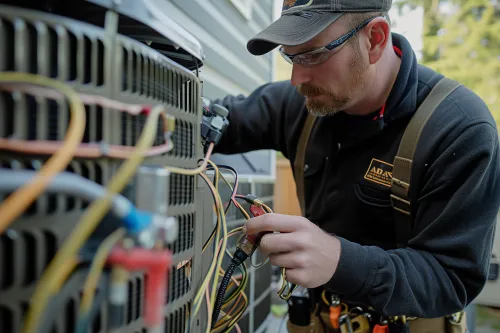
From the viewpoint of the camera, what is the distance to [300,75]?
107 cm

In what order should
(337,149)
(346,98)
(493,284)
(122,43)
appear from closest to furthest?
1. (122,43)
2. (346,98)
3. (337,149)
4. (493,284)

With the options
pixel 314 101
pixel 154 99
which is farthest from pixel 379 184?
pixel 154 99

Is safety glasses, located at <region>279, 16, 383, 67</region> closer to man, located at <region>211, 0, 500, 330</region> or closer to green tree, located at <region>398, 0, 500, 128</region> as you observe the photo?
man, located at <region>211, 0, 500, 330</region>

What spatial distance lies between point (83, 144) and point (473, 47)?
291 inches

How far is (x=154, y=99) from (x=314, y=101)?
0.69 metres

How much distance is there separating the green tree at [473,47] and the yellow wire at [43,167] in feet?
22.4

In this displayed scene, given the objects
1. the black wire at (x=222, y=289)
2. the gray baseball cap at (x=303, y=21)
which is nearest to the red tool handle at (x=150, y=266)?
the black wire at (x=222, y=289)

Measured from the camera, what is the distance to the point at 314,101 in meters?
1.11

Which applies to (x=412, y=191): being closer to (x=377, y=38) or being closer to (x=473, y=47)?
(x=377, y=38)

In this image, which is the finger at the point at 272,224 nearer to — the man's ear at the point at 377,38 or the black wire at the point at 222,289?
the black wire at the point at 222,289

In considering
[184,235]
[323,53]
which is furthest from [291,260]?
[323,53]

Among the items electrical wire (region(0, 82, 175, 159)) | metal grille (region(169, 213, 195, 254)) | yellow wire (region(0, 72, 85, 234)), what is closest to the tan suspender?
metal grille (region(169, 213, 195, 254))

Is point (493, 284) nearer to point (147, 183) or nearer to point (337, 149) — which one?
point (337, 149)

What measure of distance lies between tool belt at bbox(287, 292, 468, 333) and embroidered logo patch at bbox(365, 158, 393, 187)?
1.29 feet
